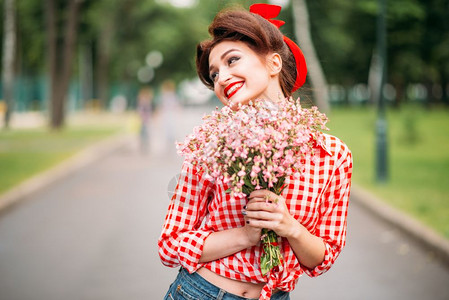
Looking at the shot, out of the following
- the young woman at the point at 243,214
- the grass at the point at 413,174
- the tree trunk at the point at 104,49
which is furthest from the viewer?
the tree trunk at the point at 104,49

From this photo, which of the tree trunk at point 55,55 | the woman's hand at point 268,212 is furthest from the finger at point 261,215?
the tree trunk at point 55,55

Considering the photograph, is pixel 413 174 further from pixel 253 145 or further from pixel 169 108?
pixel 253 145

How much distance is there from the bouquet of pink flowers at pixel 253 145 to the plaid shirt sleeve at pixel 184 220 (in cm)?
16

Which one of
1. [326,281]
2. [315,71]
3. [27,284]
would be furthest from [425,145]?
[27,284]

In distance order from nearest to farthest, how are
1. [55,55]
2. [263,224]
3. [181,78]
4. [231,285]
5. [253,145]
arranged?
1. [253,145]
2. [263,224]
3. [231,285]
4. [55,55]
5. [181,78]

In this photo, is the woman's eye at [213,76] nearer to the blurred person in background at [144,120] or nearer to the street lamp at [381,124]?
the street lamp at [381,124]

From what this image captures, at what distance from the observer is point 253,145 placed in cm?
161

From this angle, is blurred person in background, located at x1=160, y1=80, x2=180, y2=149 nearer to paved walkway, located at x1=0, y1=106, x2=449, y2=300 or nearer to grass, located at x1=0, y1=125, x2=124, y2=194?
grass, located at x1=0, y1=125, x2=124, y2=194

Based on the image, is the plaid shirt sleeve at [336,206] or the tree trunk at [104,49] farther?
the tree trunk at [104,49]

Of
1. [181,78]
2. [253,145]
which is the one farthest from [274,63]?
[181,78]

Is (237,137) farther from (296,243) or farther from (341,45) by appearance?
(341,45)

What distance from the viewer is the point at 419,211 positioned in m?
7.78

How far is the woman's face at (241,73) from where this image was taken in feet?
6.38

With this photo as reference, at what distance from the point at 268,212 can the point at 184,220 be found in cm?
35
